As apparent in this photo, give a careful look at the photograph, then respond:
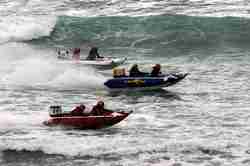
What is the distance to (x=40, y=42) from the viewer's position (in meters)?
51.3

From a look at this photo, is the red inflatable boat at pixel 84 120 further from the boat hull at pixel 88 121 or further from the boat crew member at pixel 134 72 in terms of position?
the boat crew member at pixel 134 72

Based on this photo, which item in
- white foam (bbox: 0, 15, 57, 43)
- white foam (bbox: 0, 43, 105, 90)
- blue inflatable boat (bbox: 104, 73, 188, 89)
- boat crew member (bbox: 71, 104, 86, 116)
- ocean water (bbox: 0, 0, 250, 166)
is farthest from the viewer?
white foam (bbox: 0, 15, 57, 43)

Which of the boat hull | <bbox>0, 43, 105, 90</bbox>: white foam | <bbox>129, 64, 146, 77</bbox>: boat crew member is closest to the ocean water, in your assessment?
<bbox>0, 43, 105, 90</bbox>: white foam

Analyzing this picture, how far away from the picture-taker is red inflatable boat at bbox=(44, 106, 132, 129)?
2697 centimetres

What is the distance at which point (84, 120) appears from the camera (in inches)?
1067

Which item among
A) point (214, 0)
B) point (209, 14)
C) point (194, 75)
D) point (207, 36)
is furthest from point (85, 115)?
point (214, 0)

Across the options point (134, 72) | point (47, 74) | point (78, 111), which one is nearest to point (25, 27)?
point (47, 74)

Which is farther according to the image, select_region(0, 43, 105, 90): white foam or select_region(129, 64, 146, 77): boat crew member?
select_region(0, 43, 105, 90): white foam

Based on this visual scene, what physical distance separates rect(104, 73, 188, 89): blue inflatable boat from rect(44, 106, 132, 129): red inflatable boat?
292 inches

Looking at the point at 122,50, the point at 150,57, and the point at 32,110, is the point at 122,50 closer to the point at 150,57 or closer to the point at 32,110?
the point at 150,57

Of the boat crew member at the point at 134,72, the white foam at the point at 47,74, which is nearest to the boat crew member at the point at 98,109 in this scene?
the boat crew member at the point at 134,72

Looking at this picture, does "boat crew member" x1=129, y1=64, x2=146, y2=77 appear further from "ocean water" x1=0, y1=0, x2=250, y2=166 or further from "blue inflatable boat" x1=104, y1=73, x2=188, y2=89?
"ocean water" x1=0, y1=0, x2=250, y2=166

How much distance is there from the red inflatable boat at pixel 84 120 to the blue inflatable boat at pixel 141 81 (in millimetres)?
7425

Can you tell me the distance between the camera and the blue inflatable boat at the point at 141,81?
3494 centimetres
